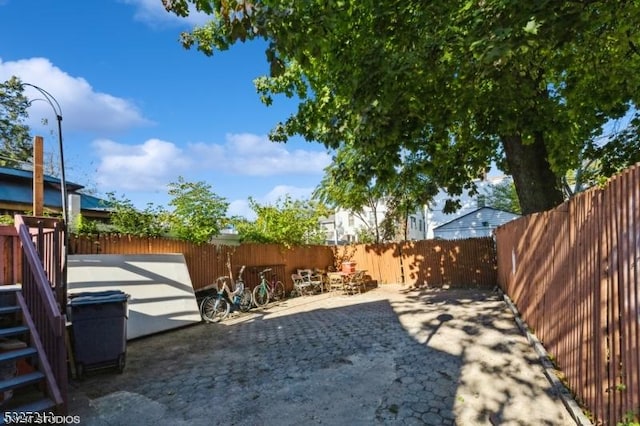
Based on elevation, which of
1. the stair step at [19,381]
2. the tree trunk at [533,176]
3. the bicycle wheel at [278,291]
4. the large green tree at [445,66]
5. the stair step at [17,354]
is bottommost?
the bicycle wheel at [278,291]

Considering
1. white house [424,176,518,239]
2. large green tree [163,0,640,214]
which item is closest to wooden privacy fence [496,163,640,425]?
large green tree [163,0,640,214]

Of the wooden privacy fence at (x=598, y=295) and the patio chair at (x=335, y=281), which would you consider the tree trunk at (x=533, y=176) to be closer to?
the wooden privacy fence at (x=598, y=295)

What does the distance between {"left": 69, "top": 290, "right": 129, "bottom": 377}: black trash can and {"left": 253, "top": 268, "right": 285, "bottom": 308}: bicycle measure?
5736 millimetres

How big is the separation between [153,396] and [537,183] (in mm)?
8268

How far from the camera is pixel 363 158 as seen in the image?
784 centimetres

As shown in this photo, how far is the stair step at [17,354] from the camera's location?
3.57 metres

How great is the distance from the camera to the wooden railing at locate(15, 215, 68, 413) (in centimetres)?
384

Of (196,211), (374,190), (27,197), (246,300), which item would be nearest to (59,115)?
(196,211)

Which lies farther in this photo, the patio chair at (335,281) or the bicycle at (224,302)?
the patio chair at (335,281)

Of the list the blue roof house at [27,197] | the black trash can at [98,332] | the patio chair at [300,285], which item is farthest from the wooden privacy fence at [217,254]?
the blue roof house at [27,197]

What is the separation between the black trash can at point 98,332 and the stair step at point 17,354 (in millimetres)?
1107

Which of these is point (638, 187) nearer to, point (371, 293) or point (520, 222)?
point (520, 222)

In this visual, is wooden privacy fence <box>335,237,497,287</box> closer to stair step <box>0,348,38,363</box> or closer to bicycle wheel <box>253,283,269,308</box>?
bicycle wheel <box>253,283,269,308</box>

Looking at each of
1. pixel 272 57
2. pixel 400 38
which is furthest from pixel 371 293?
pixel 272 57
